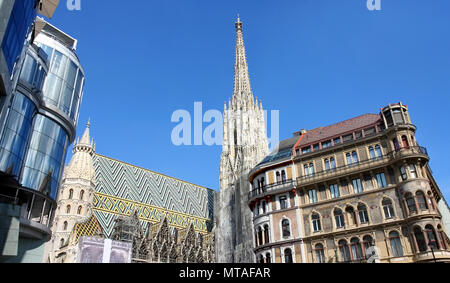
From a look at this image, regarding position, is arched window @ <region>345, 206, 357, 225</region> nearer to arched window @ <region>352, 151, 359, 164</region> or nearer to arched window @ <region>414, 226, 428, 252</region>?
arched window @ <region>352, 151, 359, 164</region>

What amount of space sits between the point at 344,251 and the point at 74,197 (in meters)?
57.7

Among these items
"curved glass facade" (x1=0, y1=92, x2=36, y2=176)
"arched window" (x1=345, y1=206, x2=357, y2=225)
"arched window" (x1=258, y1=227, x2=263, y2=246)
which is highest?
"curved glass facade" (x1=0, y1=92, x2=36, y2=176)

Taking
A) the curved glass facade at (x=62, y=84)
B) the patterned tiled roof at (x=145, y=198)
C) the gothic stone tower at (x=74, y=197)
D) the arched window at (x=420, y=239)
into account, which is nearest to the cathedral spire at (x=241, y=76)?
the patterned tiled roof at (x=145, y=198)

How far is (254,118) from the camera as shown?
86.5 metres

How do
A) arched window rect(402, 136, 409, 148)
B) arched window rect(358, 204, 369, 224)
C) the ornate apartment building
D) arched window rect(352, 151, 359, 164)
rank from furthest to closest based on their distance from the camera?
arched window rect(352, 151, 359, 164)
arched window rect(402, 136, 409, 148)
arched window rect(358, 204, 369, 224)
the ornate apartment building

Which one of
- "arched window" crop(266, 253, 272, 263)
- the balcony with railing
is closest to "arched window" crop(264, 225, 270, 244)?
"arched window" crop(266, 253, 272, 263)

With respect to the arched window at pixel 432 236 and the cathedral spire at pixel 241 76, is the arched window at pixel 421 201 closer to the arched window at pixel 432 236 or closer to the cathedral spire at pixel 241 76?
the arched window at pixel 432 236

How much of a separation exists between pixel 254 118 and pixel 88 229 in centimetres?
4358

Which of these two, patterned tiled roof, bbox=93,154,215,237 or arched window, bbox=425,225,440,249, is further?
patterned tiled roof, bbox=93,154,215,237

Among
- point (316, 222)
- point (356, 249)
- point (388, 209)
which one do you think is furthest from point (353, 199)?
point (356, 249)

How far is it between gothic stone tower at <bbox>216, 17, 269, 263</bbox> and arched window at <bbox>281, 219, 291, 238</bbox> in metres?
38.8

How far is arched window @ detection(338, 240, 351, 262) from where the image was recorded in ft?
89.7

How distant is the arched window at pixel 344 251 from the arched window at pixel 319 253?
1408 millimetres
